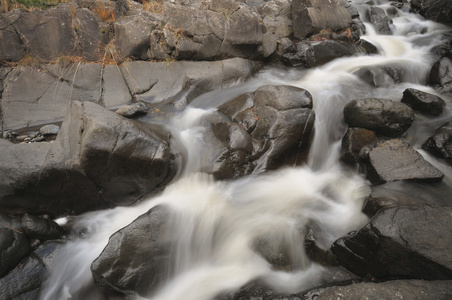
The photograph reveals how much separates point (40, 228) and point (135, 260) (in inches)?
72.9

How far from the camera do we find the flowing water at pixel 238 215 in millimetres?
4445

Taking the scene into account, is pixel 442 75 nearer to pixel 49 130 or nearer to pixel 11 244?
pixel 49 130

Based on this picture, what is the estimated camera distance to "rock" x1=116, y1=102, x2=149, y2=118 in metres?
7.02

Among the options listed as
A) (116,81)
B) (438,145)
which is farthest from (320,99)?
(116,81)

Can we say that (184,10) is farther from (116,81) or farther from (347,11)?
(347,11)

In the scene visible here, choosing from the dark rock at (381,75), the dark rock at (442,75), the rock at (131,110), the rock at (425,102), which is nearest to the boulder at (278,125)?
the rock at (131,110)

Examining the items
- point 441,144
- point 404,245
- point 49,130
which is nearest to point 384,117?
point 441,144

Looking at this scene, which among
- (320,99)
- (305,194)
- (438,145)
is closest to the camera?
(305,194)

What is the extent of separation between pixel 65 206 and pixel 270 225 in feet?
12.5

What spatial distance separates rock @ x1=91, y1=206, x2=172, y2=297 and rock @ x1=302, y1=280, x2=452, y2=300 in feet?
8.22

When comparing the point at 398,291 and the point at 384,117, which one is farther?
the point at 384,117

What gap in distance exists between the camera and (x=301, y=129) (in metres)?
6.31

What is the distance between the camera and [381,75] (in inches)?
336

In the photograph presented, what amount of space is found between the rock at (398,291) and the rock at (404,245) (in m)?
0.36
